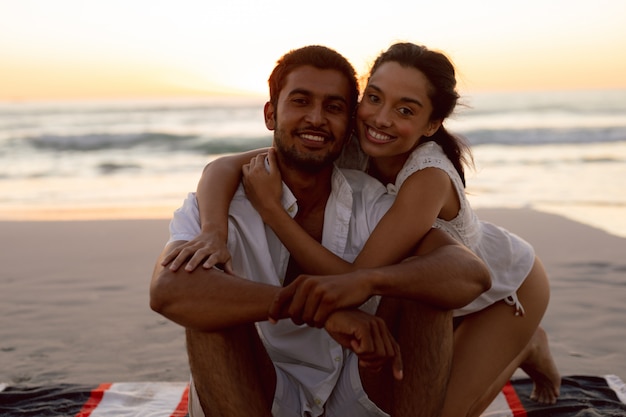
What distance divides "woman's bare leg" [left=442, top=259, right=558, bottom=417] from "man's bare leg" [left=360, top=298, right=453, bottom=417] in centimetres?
55

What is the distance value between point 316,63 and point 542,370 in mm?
1912

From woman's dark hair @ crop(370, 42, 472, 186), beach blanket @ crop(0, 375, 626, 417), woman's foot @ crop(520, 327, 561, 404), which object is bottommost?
beach blanket @ crop(0, 375, 626, 417)

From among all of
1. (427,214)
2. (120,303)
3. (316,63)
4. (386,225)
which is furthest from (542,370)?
(120,303)

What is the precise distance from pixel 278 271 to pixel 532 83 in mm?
33138

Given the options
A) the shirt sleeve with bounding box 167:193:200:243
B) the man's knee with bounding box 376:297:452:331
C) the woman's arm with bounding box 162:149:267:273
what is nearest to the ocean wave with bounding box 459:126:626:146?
the woman's arm with bounding box 162:149:267:273

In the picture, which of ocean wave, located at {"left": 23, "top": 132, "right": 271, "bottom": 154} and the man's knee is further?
ocean wave, located at {"left": 23, "top": 132, "right": 271, "bottom": 154}

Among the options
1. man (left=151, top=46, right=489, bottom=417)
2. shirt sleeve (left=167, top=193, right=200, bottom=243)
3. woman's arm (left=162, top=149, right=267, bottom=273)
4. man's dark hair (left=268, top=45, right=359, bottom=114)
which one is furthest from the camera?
man's dark hair (left=268, top=45, right=359, bottom=114)

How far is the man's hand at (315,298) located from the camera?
2.53 m

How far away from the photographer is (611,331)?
193 inches

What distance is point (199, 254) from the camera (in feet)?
8.91

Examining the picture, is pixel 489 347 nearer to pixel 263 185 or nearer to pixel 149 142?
pixel 263 185

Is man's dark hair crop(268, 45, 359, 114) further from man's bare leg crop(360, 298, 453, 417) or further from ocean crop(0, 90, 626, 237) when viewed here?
man's bare leg crop(360, 298, 453, 417)

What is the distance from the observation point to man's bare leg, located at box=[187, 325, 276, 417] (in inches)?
107

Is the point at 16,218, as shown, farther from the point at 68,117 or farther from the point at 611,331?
the point at 68,117
